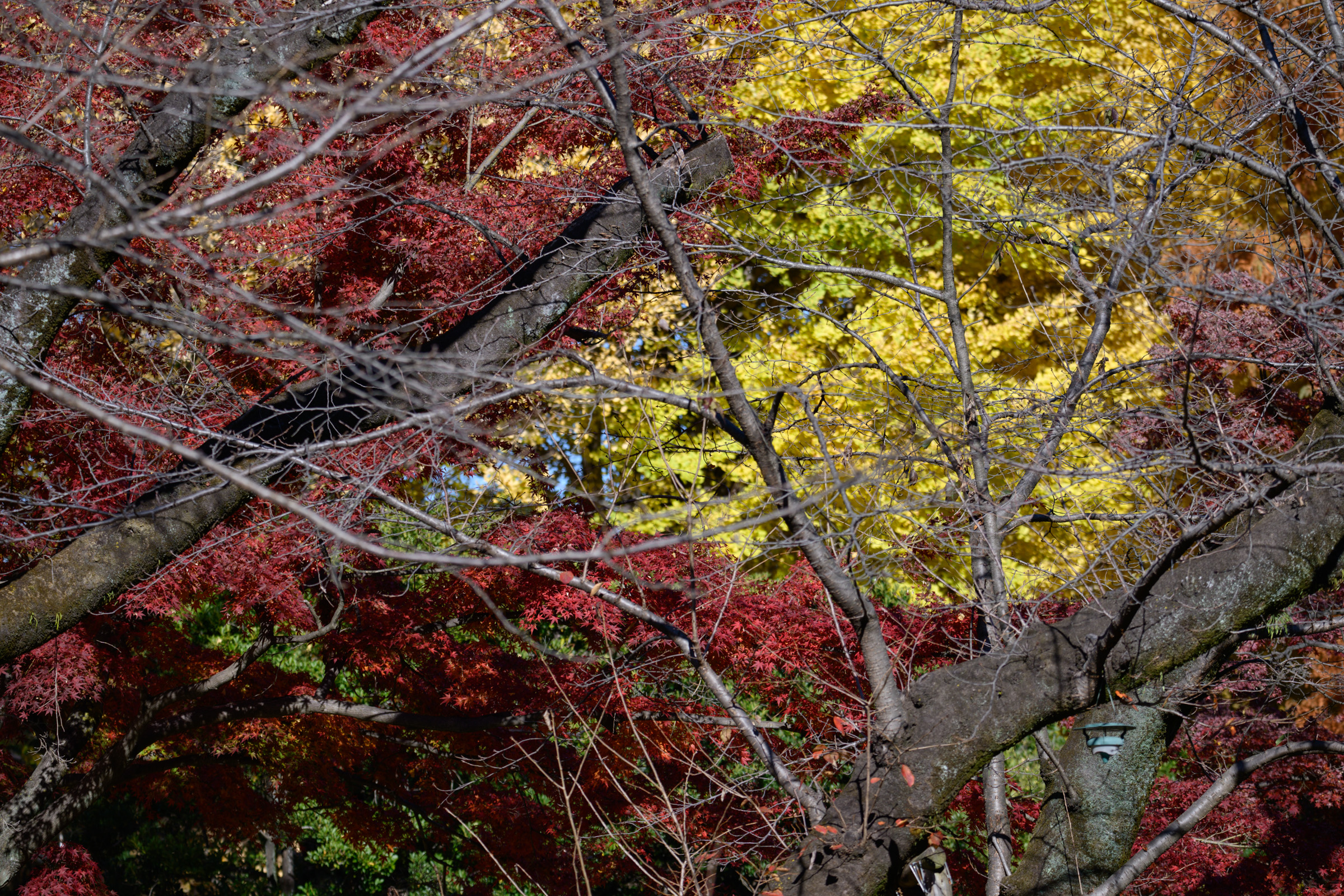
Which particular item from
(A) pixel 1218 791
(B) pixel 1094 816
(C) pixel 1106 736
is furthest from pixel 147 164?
(A) pixel 1218 791

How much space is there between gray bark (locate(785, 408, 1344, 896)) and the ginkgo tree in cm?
2

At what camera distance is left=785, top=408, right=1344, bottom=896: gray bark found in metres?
3.65

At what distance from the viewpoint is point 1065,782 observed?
14.8 feet

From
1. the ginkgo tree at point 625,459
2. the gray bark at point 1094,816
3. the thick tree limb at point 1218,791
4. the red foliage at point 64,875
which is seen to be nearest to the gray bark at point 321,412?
the ginkgo tree at point 625,459

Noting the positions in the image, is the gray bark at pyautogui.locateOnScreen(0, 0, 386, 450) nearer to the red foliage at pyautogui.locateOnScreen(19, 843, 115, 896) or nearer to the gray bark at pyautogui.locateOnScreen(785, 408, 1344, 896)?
the gray bark at pyautogui.locateOnScreen(785, 408, 1344, 896)

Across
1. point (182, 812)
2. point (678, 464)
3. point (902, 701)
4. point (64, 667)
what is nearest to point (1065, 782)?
point (902, 701)

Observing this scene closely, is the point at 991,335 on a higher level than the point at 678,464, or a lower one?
higher

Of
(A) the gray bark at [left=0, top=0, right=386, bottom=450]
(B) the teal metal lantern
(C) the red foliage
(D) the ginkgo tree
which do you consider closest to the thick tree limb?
(D) the ginkgo tree

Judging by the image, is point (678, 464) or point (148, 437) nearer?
point (148, 437)

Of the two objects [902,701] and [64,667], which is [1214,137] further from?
[64,667]

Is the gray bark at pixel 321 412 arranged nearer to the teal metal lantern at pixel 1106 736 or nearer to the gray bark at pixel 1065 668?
the gray bark at pixel 1065 668

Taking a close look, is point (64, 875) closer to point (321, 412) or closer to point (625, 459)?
point (321, 412)

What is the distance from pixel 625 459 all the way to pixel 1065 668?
2.72 m

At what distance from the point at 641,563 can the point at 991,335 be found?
5.84 m
